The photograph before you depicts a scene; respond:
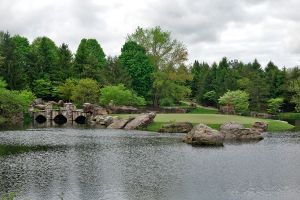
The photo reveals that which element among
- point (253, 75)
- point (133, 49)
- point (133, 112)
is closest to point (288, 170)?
point (133, 112)

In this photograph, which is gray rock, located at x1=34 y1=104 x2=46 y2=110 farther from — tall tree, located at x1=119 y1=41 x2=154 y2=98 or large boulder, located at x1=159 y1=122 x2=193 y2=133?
large boulder, located at x1=159 y1=122 x2=193 y2=133

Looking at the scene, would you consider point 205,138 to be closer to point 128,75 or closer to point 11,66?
point 128,75

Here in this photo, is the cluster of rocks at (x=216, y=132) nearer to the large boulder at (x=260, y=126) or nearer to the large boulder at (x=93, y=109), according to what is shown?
the large boulder at (x=260, y=126)

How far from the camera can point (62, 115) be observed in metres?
100

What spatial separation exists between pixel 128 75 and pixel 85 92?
42.5ft

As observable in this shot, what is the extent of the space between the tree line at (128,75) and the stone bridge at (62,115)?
6.36 m

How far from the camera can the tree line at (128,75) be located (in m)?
107

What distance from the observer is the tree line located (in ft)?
352

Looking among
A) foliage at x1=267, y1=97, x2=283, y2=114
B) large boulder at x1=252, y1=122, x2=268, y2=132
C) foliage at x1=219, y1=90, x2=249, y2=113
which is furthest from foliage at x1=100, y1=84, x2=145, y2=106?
foliage at x1=267, y1=97, x2=283, y2=114

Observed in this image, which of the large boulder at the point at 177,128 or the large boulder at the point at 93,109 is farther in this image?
the large boulder at the point at 93,109

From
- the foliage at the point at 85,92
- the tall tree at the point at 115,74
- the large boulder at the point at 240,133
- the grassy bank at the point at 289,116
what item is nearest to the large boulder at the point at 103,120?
the foliage at the point at 85,92

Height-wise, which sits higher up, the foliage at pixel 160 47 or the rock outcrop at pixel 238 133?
the foliage at pixel 160 47

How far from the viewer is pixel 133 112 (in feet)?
321

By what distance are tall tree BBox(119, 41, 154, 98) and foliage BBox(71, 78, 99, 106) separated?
41.8 ft
